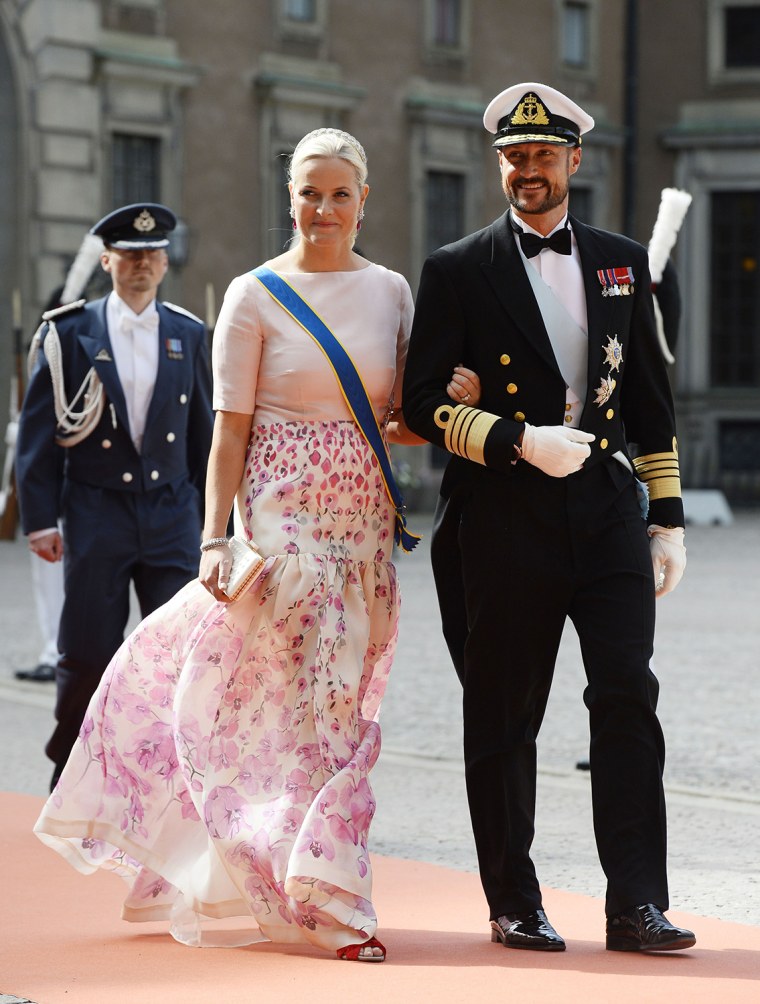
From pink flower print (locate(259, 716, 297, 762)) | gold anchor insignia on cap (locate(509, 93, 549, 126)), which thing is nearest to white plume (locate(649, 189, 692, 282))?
gold anchor insignia on cap (locate(509, 93, 549, 126))

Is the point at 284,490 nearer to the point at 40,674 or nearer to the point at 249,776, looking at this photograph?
the point at 249,776

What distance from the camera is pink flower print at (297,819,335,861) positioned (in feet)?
14.5

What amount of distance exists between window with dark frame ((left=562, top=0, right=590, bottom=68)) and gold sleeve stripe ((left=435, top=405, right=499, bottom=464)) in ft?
83.0

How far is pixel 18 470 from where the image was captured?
258 inches

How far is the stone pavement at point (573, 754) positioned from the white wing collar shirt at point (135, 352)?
A: 1.54 m

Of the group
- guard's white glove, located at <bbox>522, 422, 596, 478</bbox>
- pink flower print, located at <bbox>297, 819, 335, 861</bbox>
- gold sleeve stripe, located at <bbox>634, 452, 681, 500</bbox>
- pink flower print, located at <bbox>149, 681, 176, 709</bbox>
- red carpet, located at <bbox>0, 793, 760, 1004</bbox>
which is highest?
guard's white glove, located at <bbox>522, 422, 596, 478</bbox>

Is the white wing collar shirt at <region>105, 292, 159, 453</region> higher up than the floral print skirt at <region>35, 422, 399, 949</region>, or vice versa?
the white wing collar shirt at <region>105, 292, 159, 453</region>

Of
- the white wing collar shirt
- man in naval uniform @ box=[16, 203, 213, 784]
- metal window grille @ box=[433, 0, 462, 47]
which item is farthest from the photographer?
metal window grille @ box=[433, 0, 462, 47]

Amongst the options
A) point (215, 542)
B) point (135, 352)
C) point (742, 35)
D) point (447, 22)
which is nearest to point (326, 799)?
point (215, 542)

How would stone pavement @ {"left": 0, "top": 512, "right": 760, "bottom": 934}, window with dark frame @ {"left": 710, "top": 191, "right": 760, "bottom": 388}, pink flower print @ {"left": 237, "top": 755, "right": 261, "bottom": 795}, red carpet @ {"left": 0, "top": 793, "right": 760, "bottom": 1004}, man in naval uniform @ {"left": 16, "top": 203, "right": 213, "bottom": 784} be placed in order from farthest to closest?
window with dark frame @ {"left": 710, "top": 191, "right": 760, "bottom": 388} < man in naval uniform @ {"left": 16, "top": 203, "right": 213, "bottom": 784} < stone pavement @ {"left": 0, "top": 512, "right": 760, "bottom": 934} < pink flower print @ {"left": 237, "top": 755, "right": 261, "bottom": 795} < red carpet @ {"left": 0, "top": 793, "right": 760, "bottom": 1004}

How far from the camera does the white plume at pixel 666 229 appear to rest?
8023 mm

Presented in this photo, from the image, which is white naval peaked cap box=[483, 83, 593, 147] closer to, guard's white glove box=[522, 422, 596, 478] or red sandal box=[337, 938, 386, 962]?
guard's white glove box=[522, 422, 596, 478]

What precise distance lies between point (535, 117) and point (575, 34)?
25566 mm

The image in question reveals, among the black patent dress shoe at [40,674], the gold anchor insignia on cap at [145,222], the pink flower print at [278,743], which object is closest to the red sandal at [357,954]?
the pink flower print at [278,743]
